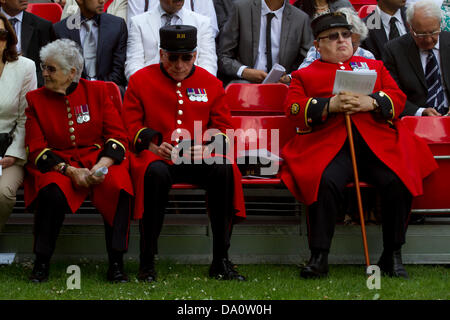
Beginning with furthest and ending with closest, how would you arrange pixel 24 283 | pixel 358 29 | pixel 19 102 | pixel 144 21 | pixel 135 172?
pixel 144 21
pixel 358 29
pixel 19 102
pixel 135 172
pixel 24 283

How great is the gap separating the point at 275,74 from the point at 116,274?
232cm

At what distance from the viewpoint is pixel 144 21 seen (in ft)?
23.7

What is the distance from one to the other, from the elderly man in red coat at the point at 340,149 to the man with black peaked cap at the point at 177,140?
51cm

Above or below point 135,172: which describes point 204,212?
below

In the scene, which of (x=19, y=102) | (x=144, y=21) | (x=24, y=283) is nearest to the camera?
(x=24, y=283)

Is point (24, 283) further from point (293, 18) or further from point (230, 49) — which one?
point (293, 18)

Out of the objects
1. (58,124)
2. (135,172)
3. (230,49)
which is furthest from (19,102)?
(230,49)

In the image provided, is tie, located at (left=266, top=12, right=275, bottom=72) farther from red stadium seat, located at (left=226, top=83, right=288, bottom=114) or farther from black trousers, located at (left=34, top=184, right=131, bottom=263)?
black trousers, located at (left=34, top=184, right=131, bottom=263)

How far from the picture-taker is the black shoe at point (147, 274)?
509 centimetres

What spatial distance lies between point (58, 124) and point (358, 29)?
248 cm

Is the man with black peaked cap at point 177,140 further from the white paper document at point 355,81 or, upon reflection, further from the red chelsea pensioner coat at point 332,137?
the white paper document at point 355,81

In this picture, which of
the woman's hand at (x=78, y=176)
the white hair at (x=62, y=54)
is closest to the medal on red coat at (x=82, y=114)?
the white hair at (x=62, y=54)

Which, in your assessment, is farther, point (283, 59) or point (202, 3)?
point (202, 3)

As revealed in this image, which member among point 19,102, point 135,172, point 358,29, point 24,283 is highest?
point 358,29
